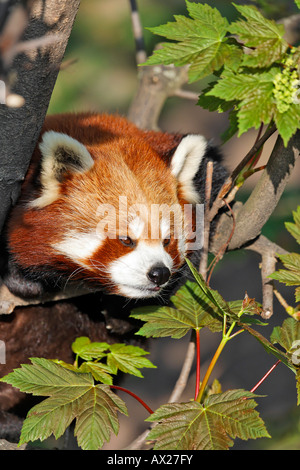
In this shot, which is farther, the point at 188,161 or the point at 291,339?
the point at 188,161

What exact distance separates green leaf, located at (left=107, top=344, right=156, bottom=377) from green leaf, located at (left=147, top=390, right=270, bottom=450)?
0.35 metres

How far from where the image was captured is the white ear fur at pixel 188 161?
108 inches

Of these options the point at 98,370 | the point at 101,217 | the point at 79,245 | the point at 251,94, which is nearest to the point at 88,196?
the point at 101,217

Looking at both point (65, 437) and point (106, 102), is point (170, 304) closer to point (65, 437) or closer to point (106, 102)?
point (65, 437)

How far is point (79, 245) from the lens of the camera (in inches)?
104

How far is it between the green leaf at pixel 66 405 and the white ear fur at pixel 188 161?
3.64 feet

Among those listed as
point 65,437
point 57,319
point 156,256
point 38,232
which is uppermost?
point 156,256

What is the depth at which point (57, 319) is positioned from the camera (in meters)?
3.33

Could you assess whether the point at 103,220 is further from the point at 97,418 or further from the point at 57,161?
the point at 97,418

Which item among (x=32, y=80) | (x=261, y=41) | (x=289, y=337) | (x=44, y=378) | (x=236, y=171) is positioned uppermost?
(x=261, y=41)

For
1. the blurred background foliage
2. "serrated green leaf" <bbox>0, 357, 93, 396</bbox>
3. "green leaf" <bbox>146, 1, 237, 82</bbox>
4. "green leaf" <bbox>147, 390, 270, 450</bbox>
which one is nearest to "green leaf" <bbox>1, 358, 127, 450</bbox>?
"serrated green leaf" <bbox>0, 357, 93, 396</bbox>

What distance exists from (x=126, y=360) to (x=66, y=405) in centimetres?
44
